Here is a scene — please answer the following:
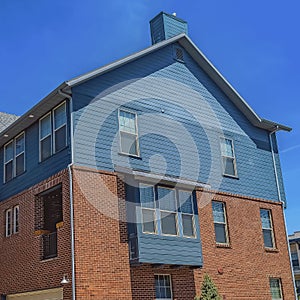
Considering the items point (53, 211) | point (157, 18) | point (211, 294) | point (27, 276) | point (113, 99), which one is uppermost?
point (157, 18)

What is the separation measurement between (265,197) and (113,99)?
8.59 metres

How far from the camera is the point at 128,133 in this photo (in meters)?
17.6

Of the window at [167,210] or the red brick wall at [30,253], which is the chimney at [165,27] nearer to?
the window at [167,210]

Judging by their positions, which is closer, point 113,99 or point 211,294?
point 211,294

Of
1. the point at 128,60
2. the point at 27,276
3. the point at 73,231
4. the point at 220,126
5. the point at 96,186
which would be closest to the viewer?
the point at 73,231

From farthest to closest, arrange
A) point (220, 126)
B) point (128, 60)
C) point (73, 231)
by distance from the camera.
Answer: point (220, 126) < point (128, 60) < point (73, 231)

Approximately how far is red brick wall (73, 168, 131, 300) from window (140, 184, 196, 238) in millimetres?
815

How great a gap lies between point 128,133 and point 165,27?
6054 millimetres

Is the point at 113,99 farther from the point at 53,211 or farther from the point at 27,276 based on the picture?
the point at 27,276

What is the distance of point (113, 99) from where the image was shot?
57.8ft

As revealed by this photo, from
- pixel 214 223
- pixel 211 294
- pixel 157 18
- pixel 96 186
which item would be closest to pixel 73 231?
pixel 96 186

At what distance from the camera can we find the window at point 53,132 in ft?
55.5

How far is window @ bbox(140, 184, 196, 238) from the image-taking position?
645 inches

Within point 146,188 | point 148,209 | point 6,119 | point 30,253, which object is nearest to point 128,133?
point 146,188
